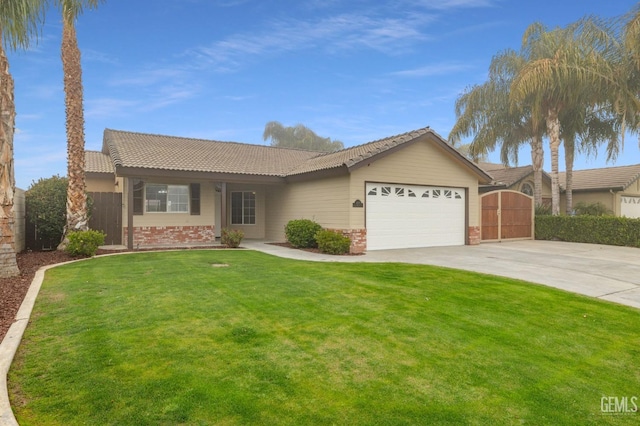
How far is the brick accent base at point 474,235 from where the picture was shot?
16289 millimetres

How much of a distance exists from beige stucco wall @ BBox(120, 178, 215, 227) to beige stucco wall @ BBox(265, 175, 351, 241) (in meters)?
3.21

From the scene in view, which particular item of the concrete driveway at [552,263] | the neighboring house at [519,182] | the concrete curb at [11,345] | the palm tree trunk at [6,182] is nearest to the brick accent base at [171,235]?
the concrete driveway at [552,263]

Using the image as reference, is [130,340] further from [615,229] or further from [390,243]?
[615,229]

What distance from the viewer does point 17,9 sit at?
24.7 ft

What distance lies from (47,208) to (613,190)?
102ft

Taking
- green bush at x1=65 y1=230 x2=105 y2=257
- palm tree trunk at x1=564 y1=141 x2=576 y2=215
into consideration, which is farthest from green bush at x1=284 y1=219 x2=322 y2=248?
palm tree trunk at x1=564 y1=141 x2=576 y2=215

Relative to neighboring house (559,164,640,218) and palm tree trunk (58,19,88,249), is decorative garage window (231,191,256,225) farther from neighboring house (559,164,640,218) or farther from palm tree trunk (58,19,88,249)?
neighboring house (559,164,640,218)

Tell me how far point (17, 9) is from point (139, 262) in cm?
623

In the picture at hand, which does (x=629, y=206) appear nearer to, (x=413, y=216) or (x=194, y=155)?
(x=413, y=216)

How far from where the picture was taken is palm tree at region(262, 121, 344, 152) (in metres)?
47.2

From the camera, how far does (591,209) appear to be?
2381 centimetres

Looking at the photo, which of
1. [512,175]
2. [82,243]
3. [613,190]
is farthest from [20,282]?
[613,190]

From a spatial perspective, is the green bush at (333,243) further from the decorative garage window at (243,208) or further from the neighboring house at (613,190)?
the neighboring house at (613,190)

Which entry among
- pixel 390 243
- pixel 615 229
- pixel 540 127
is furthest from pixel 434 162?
pixel 540 127
